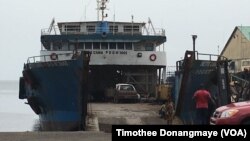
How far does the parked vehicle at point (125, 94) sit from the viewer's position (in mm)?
27661

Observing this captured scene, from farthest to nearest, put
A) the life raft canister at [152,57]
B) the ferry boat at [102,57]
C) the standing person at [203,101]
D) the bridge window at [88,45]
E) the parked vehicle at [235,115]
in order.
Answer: the bridge window at [88,45]
the life raft canister at [152,57]
the ferry boat at [102,57]
the standing person at [203,101]
the parked vehicle at [235,115]

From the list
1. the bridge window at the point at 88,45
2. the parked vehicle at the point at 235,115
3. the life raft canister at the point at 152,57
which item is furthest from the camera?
the bridge window at the point at 88,45

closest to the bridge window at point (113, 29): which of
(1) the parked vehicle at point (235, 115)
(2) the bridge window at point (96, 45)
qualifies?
(2) the bridge window at point (96, 45)

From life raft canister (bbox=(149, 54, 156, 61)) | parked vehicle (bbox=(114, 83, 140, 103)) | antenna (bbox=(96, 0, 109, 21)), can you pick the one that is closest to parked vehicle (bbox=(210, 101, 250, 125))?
parked vehicle (bbox=(114, 83, 140, 103))

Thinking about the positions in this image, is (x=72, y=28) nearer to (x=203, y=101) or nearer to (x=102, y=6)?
(x=102, y=6)

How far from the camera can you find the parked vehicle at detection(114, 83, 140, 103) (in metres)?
27.7

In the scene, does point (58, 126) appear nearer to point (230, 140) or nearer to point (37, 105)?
point (37, 105)

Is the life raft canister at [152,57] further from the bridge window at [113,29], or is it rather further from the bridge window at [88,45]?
the bridge window at [113,29]

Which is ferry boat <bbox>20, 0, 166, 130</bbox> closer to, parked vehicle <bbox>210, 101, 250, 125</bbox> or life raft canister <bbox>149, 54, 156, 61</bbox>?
life raft canister <bbox>149, 54, 156, 61</bbox>

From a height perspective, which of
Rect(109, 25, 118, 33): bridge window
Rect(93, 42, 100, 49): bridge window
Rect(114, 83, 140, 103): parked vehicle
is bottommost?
→ Rect(114, 83, 140, 103): parked vehicle

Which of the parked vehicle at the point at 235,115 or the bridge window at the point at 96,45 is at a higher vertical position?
the bridge window at the point at 96,45

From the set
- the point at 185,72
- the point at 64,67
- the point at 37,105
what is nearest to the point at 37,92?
the point at 37,105

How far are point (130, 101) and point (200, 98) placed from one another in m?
10.9

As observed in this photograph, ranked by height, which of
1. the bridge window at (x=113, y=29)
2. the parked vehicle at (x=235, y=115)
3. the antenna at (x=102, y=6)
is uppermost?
the antenna at (x=102, y=6)
